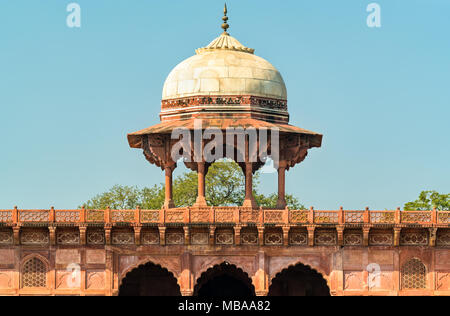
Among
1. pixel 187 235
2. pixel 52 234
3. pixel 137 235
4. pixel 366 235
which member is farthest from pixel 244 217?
pixel 52 234

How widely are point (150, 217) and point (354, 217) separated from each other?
25.4 ft

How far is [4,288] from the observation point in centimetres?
5431

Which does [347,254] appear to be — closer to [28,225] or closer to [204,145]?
[204,145]

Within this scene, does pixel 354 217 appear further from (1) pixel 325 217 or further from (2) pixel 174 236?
(2) pixel 174 236

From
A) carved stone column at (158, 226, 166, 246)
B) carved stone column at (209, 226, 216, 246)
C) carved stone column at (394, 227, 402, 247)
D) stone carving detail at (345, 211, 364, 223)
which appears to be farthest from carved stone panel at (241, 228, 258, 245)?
carved stone column at (394, 227, 402, 247)

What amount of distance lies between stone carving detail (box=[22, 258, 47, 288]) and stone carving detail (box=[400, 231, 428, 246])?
44.9 ft

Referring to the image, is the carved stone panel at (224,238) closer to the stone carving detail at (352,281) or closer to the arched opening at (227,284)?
the arched opening at (227,284)

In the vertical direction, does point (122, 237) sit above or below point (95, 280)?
above

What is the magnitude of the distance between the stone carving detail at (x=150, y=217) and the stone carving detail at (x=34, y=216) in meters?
3.60

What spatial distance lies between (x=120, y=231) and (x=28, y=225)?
348cm

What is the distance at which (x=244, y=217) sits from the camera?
5444 cm

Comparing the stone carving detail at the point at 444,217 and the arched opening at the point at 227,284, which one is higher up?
the stone carving detail at the point at 444,217

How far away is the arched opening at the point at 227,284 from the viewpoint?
5844 cm

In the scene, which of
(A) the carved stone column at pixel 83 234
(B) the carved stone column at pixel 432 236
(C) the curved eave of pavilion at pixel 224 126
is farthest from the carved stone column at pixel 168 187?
(B) the carved stone column at pixel 432 236
